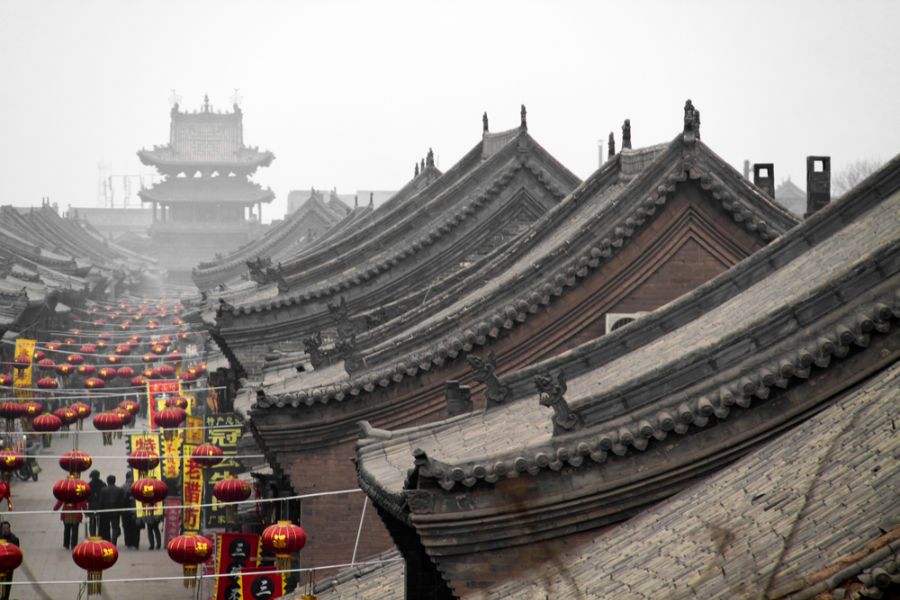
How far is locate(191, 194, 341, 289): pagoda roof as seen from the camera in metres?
59.6

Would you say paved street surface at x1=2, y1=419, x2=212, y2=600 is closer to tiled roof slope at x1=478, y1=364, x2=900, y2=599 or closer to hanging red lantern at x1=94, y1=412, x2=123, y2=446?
hanging red lantern at x1=94, y1=412, x2=123, y2=446

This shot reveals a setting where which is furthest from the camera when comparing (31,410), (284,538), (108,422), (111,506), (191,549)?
(31,410)

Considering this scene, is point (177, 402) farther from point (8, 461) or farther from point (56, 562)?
point (8, 461)

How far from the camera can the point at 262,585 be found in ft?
58.1

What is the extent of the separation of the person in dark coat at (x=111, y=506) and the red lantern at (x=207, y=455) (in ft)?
9.43

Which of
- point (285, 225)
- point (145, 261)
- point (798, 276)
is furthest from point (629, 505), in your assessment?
point (145, 261)

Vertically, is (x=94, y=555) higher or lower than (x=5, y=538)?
lower

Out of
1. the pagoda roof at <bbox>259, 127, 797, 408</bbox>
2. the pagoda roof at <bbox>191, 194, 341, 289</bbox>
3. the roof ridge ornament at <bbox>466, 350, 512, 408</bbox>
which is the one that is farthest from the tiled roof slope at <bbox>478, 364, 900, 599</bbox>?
the pagoda roof at <bbox>191, 194, 341, 289</bbox>

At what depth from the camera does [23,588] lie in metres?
24.7

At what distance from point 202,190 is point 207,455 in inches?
3507

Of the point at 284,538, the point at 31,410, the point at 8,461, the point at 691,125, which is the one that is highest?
the point at 31,410

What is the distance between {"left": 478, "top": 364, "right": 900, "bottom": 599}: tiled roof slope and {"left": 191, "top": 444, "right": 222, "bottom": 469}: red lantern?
1448 cm

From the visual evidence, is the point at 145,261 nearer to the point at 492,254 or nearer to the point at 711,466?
the point at 492,254

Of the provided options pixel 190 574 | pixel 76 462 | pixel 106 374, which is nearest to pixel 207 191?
pixel 106 374
